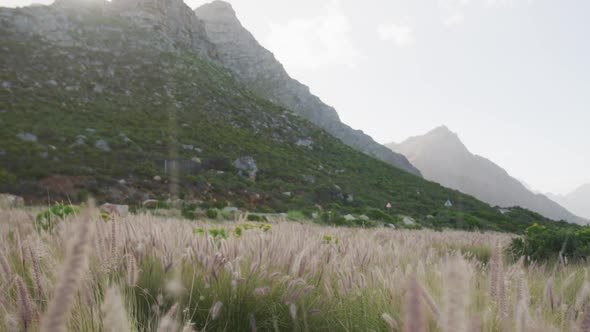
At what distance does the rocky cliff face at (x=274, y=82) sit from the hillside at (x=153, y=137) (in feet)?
88.6

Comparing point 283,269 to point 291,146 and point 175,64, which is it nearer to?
point 291,146

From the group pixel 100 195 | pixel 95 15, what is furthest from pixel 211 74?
pixel 100 195

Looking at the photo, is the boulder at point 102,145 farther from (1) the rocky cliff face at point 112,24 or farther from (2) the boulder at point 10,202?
(1) the rocky cliff face at point 112,24

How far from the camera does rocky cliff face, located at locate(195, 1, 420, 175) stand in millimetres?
76438

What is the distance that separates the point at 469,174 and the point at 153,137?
506ft

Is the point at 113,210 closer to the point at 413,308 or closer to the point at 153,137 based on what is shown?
the point at 413,308

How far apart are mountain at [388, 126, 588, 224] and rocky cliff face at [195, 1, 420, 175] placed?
2654 inches

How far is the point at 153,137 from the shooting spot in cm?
2450

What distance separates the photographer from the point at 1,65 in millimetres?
26969

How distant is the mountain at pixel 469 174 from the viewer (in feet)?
466

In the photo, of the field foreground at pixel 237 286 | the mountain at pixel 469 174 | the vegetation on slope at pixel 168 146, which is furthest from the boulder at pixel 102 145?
the mountain at pixel 469 174

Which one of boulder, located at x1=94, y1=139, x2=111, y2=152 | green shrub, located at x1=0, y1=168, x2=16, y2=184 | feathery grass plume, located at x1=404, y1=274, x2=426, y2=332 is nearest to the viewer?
feathery grass plume, located at x1=404, y1=274, x2=426, y2=332

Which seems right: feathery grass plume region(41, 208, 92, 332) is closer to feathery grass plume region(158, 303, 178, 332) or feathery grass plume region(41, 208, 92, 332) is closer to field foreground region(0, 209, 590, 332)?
feathery grass plume region(158, 303, 178, 332)

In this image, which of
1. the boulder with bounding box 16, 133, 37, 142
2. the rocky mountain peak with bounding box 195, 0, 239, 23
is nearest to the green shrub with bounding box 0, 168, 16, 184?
the boulder with bounding box 16, 133, 37, 142
